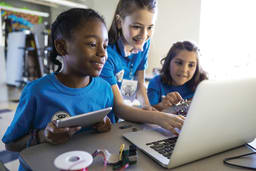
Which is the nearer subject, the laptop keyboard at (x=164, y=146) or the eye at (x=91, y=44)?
the laptop keyboard at (x=164, y=146)

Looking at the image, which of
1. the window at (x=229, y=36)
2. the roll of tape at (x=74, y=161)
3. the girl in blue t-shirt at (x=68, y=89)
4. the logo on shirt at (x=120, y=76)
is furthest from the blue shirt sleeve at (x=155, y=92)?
the window at (x=229, y=36)

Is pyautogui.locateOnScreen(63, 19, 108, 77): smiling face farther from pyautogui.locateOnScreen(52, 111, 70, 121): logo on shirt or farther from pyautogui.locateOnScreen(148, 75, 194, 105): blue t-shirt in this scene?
pyautogui.locateOnScreen(148, 75, 194, 105): blue t-shirt

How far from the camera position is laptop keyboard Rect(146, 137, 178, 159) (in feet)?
1.89

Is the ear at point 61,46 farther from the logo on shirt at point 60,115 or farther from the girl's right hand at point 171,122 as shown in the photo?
the girl's right hand at point 171,122

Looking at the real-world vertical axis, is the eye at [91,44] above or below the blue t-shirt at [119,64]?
above

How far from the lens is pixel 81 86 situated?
0.86m

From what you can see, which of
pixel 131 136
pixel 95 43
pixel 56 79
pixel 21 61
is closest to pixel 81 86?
pixel 56 79

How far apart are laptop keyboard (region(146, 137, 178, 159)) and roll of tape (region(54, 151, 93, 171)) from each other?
0.26m

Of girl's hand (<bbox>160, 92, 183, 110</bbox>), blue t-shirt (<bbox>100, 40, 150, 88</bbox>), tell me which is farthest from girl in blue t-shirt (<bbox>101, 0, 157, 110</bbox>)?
girl's hand (<bbox>160, 92, 183, 110</bbox>)

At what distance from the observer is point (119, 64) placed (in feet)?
3.81

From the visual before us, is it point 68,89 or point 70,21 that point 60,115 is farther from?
point 70,21

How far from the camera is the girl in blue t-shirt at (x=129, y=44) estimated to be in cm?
98

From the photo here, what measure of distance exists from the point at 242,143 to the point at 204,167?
0.71 ft

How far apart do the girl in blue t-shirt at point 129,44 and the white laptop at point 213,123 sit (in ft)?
1.34
